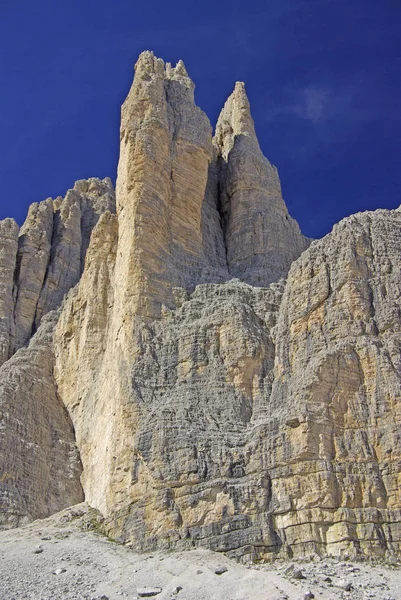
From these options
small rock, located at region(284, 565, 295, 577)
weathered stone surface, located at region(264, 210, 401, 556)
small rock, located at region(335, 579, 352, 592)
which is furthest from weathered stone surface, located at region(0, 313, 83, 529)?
small rock, located at region(335, 579, 352, 592)

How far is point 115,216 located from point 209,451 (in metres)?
18.0

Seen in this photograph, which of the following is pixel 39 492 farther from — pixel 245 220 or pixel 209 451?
pixel 245 220

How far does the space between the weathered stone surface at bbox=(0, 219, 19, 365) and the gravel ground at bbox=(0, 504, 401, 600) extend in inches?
760

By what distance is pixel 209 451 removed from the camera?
117ft

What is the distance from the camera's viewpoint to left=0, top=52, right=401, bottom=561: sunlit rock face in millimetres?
33531

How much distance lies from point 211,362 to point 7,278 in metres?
21.2

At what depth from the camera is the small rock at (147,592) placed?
96.8ft

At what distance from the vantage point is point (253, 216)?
5103 centimetres

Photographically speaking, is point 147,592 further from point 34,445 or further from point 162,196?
point 162,196

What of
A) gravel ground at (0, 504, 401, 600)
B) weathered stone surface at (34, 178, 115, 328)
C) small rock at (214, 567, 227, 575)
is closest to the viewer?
gravel ground at (0, 504, 401, 600)

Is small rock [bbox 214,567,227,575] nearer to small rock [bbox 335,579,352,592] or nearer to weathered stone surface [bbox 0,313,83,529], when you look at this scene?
small rock [bbox 335,579,352,592]

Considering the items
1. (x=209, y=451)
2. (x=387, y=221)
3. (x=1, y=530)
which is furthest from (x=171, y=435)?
(x=387, y=221)

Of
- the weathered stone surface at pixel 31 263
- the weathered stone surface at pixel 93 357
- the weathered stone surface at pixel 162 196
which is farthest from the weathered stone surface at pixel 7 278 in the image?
the weathered stone surface at pixel 162 196

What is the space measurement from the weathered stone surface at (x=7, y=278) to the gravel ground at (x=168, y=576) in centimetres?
1931
